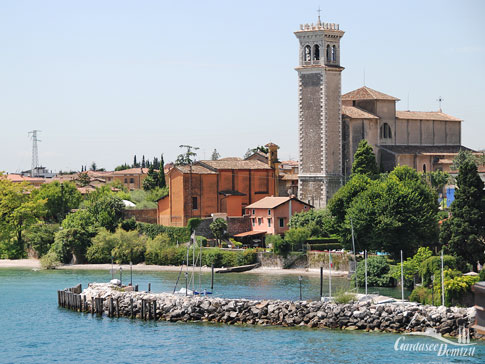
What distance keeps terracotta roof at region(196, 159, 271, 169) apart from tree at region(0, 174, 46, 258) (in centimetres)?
1359

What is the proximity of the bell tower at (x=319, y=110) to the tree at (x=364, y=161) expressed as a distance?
2.11m

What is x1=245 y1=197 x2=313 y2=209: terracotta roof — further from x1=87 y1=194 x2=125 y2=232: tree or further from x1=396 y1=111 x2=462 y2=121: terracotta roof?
x1=396 y1=111 x2=462 y2=121: terracotta roof

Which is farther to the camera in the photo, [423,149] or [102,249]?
Result: [423,149]

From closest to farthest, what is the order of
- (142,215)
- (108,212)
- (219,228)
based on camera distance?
(219,228) < (108,212) < (142,215)

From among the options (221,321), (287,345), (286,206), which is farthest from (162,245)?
(287,345)

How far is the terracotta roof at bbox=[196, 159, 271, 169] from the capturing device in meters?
75.6

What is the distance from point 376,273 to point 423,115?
32.8 meters

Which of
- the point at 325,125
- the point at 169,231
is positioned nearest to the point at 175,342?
the point at 169,231

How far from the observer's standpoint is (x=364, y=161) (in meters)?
72.4

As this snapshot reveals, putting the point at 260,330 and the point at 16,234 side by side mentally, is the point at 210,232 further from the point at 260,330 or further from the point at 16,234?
Result: the point at 260,330

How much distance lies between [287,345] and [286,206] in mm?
32369

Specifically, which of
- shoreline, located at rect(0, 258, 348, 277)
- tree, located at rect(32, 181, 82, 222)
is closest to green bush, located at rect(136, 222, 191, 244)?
shoreline, located at rect(0, 258, 348, 277)

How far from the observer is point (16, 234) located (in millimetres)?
76375

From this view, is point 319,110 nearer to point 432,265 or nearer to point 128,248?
point 128,248
